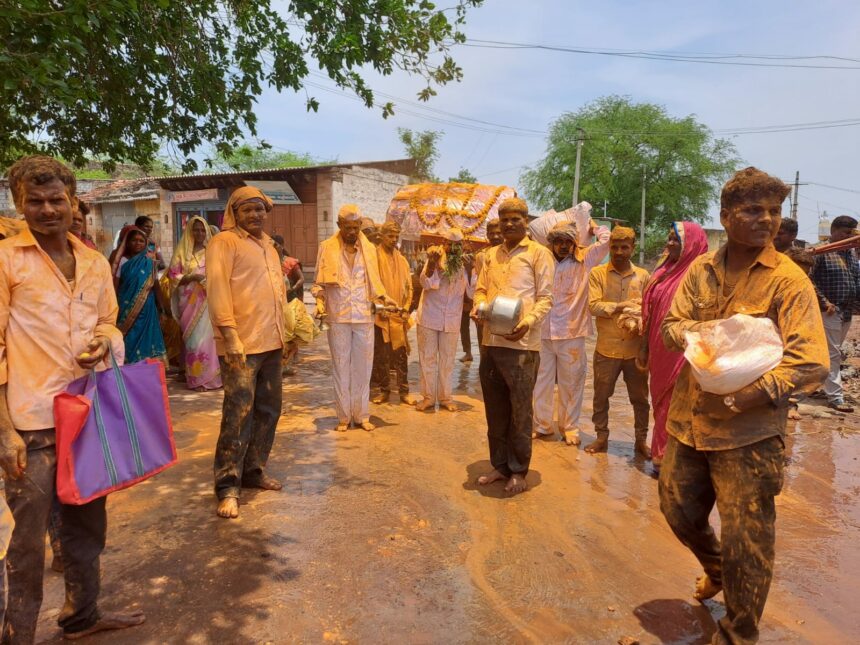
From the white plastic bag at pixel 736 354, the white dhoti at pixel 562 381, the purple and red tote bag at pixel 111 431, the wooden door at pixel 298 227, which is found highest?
the wooden door at pixel 298 227

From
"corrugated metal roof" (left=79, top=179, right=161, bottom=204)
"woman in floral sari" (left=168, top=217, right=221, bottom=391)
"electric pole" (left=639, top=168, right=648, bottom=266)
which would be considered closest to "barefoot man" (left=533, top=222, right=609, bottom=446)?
"woman in floral sari" (left=168, top=217, right=221, bottom=391)

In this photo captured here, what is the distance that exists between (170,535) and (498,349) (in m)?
2.42

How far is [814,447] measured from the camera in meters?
5.51

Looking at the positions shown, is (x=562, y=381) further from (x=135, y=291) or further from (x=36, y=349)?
→ (x=135, y=291)

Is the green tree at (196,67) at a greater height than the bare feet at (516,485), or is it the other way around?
the green tree at (196,67)

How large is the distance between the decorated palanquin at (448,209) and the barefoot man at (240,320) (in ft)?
12.0

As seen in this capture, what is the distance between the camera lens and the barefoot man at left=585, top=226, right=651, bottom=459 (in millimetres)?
4996

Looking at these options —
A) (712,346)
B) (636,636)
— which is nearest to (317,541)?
(636,636)

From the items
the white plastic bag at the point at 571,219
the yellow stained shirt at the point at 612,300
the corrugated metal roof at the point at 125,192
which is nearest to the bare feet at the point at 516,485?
the yellow stained shirt at the point at 612,300

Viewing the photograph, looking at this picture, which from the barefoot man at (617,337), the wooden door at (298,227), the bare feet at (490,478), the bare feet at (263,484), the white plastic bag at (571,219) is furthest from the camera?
the wooden door at (298,227)

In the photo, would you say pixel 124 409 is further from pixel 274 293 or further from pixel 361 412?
pixel 361 412

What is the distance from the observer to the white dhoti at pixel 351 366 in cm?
564

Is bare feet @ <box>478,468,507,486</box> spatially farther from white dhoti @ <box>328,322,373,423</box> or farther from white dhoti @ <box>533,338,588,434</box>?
white dhoti @ <box>328,322,373,423</box>

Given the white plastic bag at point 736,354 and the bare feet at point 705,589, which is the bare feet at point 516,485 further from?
the white plastic bag at point 736,354
